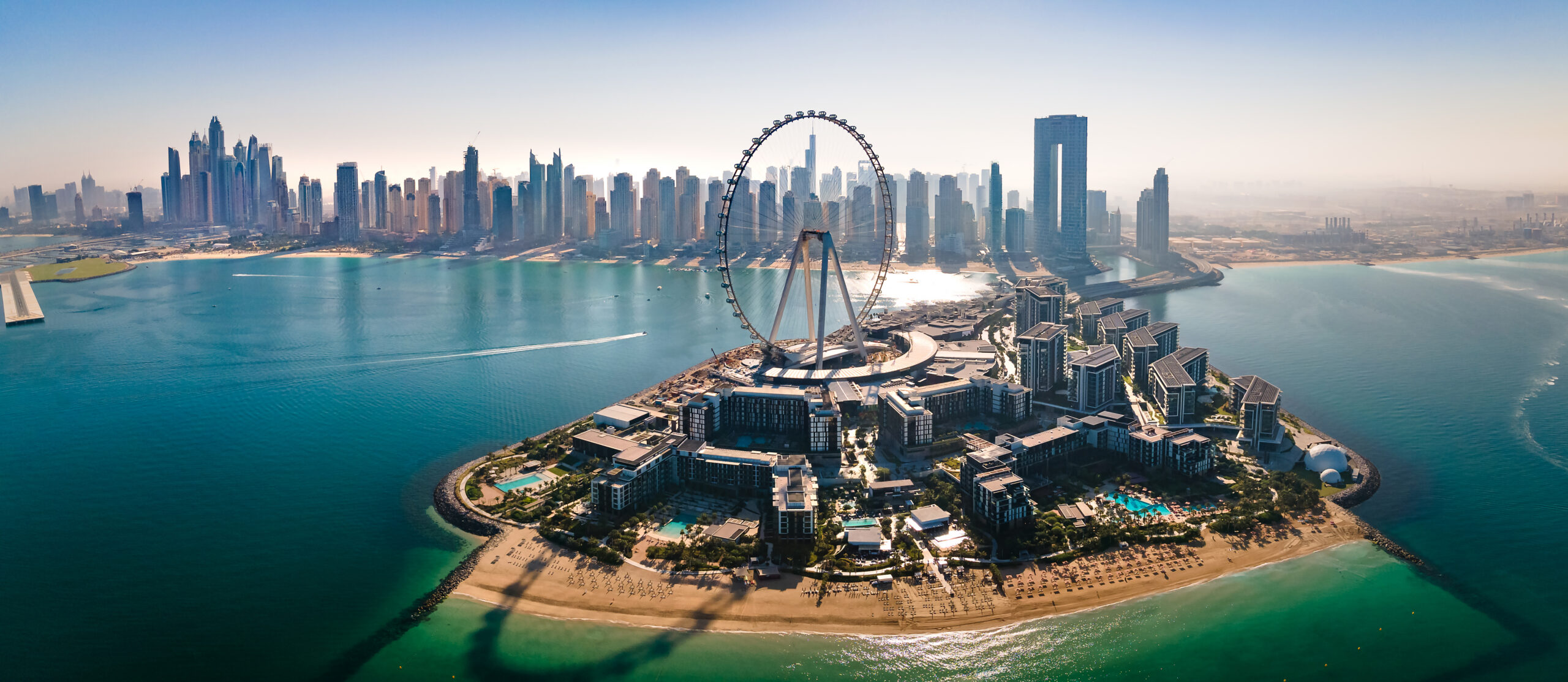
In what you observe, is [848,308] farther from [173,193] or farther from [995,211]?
[173,193]

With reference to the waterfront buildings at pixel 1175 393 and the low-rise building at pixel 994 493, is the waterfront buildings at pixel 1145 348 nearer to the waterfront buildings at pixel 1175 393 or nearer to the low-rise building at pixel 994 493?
the waterfront buildings at pixel 1175 393

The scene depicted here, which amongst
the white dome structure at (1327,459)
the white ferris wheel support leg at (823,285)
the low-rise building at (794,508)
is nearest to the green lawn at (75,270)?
the white ferris wheel support leg at (823,285)

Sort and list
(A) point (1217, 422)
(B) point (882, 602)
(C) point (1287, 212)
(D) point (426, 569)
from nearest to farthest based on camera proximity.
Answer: (B) point (882, 602), (D) point (426, 569), (A) point (1217, 422), (C) point (1287, 212)

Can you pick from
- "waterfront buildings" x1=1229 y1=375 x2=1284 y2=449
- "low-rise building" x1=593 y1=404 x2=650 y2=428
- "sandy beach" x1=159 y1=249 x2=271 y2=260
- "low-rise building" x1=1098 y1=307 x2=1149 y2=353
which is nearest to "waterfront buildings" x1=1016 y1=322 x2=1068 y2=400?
"low-rise building" x1=1098 y1=307 x2=1149 y2=353

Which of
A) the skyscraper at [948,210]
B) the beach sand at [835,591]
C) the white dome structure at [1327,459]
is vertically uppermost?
the skyscraper at [948,210]

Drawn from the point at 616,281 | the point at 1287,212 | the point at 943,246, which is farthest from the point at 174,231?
the point at 1287,212

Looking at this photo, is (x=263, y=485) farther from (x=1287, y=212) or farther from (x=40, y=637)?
(x=1287, y=212)

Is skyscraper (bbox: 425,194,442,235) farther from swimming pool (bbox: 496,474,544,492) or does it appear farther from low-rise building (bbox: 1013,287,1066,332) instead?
swimming pool (bbox: 496,474,544,492)

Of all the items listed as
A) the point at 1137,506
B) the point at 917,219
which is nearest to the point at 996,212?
the point at 917,219
